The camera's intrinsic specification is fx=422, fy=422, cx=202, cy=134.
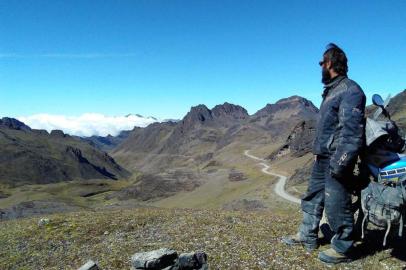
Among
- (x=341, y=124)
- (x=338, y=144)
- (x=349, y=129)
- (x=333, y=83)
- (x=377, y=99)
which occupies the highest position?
(x=333, y=83)

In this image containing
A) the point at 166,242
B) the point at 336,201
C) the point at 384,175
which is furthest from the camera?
the point at 166,242

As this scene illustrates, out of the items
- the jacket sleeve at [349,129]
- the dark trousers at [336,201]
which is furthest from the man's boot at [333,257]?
the jacket sleeve at [349,129]

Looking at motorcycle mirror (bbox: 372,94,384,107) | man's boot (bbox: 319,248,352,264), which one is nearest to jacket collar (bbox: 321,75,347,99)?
motorcycle mirror (bbox: 372,94,384,107)

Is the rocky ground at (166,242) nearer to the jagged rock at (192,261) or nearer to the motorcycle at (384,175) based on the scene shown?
the jagged rock at (192,261)

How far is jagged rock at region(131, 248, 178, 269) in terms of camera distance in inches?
500

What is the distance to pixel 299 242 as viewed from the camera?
14.7 meters

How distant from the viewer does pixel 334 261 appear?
12633 mm

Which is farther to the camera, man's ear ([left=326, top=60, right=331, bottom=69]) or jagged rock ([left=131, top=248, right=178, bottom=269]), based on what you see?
jagged rock ([left=131, top=248, right=178, bottom=269])

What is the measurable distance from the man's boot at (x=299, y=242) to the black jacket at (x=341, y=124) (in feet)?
10.7

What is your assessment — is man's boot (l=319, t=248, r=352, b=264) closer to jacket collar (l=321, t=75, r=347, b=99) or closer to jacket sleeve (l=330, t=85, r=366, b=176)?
jacket sleeve (l=330, t=85, r=366, b=176)

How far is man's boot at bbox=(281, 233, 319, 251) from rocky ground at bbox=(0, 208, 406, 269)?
23 centimetres

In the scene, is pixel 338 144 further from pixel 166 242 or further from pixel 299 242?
pixel 166 242

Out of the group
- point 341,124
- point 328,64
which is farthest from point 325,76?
point 341,124

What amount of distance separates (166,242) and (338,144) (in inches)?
325
